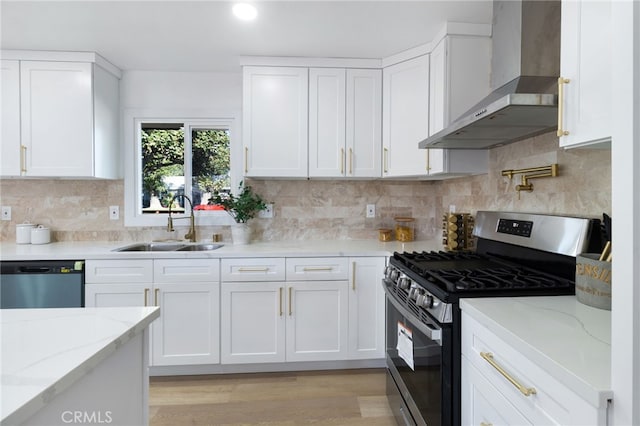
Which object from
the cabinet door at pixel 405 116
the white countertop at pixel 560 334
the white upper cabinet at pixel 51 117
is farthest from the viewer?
the white upper cabinet at pixel 51 117

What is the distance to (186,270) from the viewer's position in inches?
94.5

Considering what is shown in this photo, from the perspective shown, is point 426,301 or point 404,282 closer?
point 426,301

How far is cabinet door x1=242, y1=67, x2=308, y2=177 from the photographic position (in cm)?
264

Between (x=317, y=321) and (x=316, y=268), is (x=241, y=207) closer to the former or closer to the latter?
(x=316, y=268)

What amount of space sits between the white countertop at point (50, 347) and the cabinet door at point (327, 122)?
6.10 feet

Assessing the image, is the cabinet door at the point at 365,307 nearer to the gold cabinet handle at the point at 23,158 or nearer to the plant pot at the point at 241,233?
the plant pot at the point at 241,233

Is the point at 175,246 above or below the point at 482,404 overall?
above

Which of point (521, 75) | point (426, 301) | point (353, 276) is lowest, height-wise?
point (353, 276)

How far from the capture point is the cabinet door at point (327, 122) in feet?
8.77

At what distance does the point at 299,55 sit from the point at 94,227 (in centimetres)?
230

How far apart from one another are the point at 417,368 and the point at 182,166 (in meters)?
2.55

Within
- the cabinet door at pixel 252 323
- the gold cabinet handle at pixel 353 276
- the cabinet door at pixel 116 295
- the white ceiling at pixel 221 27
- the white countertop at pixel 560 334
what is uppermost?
the white ceiling at pixel 221 27

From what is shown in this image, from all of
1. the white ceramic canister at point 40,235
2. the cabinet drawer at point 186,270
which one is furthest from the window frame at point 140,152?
the cabinet drawer at point 186,270

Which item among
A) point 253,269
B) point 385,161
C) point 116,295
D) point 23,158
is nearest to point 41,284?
Result: point 116,295
